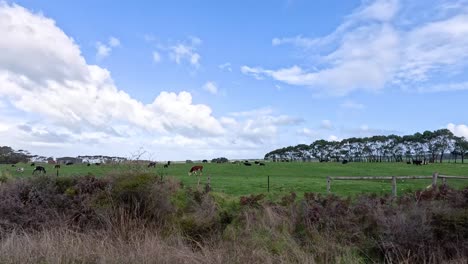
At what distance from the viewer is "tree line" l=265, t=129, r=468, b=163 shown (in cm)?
15338

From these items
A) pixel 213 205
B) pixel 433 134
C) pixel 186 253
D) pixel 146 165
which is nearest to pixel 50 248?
pixel 186 253

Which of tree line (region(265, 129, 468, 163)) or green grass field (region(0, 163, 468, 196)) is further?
tree line (region(265, 129, 468, 163))

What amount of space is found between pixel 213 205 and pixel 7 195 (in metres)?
6.33

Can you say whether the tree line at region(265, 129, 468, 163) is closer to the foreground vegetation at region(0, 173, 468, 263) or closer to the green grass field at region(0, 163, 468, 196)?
the green grass field at region(0, 163, 468, 196)

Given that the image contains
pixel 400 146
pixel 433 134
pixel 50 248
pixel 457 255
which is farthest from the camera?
pixel 400 146


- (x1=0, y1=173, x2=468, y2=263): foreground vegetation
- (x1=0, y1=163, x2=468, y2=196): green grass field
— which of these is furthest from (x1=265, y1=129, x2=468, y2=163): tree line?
(x1=0, y1=173, x2=468, y2=263): foreground vegetation

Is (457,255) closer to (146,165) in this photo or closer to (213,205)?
(213,205)

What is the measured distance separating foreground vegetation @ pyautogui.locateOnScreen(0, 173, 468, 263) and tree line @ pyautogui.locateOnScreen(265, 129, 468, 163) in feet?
440

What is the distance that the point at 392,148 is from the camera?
17300 centimetres

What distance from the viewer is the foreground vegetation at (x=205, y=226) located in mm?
8242

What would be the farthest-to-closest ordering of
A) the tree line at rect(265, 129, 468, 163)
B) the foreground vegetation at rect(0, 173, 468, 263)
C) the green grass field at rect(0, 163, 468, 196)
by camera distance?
1. the tree line at rect(265, 129, 468, 163)
2. the green grass field at rect(0, 163, 468, 196)
3. the foreground vegetation at rect(0, 173, 468, 263)

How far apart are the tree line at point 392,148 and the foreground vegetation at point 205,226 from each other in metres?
134

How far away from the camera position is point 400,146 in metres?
172

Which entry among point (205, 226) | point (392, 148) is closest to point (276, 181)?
point (205, 226)
